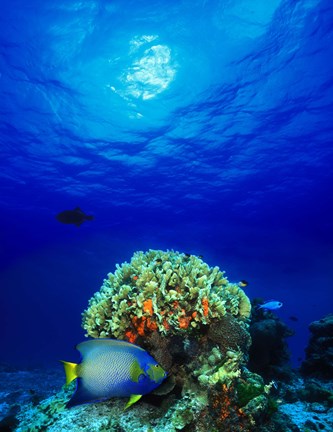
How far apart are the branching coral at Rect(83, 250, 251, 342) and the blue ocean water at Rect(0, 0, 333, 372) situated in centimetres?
1178

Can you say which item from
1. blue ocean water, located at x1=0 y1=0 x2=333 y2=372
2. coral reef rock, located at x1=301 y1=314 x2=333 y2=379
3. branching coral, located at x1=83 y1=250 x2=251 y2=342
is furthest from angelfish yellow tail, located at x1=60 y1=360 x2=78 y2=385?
blue ocean water, located at x1=0 y1=0 x2=333 y2=372

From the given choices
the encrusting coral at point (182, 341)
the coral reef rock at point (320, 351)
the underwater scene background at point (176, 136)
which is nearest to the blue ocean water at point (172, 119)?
the underwater scene background at point (176, 136)

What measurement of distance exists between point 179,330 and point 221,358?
28.0 inches

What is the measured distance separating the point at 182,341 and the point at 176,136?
57.0ft

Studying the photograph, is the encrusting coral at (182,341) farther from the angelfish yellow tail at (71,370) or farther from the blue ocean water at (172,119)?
the blue ocean water at (172,119)

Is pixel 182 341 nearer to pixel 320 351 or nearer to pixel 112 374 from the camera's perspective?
pixel 112 374

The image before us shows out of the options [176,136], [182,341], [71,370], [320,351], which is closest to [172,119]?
[176,136]

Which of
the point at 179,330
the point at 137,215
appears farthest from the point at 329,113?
the point at 137,215

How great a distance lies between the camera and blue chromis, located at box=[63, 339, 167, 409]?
8.57ft

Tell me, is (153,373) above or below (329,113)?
below

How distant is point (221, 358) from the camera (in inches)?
155

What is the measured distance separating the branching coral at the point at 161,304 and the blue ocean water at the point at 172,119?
38.6 feet

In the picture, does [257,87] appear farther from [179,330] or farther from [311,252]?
[311,252]

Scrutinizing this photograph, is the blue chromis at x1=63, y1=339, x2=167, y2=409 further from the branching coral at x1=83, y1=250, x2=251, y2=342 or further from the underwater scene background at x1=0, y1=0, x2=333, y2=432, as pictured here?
the branching coral at x1=83, y1=250, x2=251, y2=342
